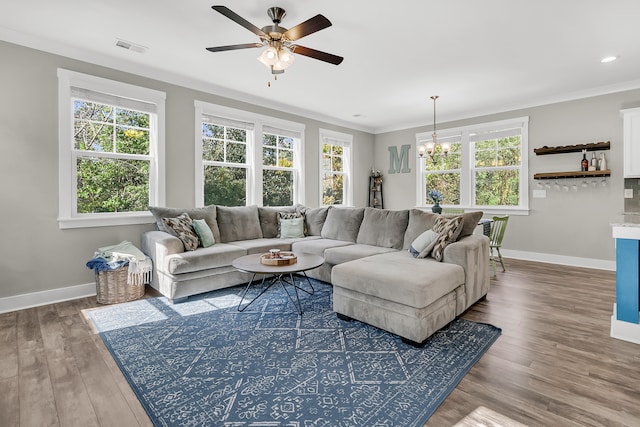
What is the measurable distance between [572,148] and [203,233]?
5.65 meters

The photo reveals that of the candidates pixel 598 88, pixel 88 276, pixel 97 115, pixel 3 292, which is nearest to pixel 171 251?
pixel 88 276

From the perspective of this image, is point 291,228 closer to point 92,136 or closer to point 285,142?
point 285,142

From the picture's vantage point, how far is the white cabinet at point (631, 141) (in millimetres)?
4246

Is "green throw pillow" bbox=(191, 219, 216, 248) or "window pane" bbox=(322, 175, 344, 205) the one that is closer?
"green throw pillow" bbox=(191, 219, 216, 248)

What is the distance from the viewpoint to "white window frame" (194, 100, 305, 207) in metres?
4.65

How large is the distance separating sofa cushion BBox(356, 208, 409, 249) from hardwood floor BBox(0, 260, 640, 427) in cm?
125

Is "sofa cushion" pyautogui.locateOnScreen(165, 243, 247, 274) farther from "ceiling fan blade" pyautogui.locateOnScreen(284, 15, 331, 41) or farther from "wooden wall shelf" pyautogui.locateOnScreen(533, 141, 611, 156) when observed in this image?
"wooden wall shelf" pyautogui.locateOnScreen(533, 141, 611, 156)

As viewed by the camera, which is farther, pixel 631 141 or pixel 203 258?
pixel 631 141

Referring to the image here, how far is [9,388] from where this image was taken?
1885mm

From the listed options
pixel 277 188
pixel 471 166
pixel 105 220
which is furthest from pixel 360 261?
pixel 471 166

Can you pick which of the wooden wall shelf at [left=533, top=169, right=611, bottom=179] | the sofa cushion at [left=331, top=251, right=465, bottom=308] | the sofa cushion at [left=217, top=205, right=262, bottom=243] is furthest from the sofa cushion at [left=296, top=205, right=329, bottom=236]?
the wooden wall shelf at [left=533, top=169, right=611, bottom=179]

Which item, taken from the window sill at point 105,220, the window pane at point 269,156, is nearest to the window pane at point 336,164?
the window pane at point 269,156

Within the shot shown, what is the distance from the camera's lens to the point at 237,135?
5.20m

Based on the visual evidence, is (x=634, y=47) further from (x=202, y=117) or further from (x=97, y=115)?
(x=97, y=115)
